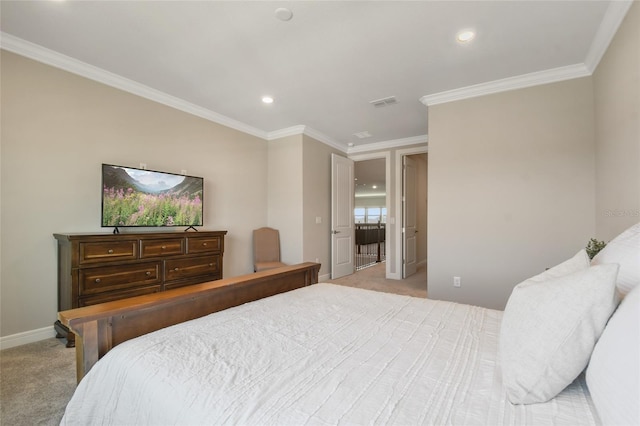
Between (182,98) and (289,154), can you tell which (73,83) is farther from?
(289,154)

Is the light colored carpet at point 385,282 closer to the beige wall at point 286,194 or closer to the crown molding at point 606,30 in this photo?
the beige wall at point 286,194

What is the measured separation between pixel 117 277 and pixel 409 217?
463 centimetres

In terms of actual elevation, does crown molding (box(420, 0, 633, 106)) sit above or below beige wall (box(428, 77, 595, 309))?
above

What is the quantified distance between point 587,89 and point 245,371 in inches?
150

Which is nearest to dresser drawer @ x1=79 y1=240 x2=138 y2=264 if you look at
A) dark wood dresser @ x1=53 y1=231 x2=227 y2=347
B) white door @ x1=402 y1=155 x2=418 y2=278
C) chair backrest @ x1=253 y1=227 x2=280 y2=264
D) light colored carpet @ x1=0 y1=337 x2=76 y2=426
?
dark wood dresser @ x1=53 y1=231 x2=227 y2=347

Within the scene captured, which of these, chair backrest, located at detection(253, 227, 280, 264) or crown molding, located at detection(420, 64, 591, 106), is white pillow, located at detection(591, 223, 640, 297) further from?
chair backrest, located at detection(253, 227, 280, 264)

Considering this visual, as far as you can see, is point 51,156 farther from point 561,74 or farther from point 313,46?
point 561,74

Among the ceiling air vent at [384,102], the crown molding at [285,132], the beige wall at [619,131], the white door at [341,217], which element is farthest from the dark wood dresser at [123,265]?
the beige wall at [619,131]

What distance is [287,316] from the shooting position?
1458 mm

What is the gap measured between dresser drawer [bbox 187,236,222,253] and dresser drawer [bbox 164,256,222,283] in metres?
0.09

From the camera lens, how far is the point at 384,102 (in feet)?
11.8

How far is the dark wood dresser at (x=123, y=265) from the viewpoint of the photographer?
7.86 ft

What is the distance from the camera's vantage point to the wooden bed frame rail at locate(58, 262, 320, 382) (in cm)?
114

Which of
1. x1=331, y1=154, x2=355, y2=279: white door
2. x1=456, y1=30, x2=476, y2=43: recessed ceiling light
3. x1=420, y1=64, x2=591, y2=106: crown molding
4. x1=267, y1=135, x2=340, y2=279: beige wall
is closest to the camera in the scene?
x1=456, y1=30, x2=476, y2=43: recessed ceiling light
